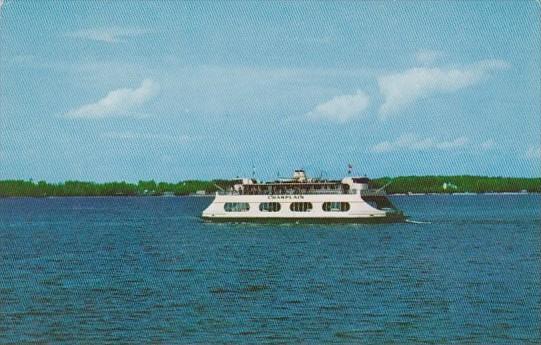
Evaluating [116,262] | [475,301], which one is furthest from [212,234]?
[475,301]

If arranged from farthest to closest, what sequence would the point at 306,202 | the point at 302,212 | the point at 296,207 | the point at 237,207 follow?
1. the point at 237,207
2. the point at 296,207
3. the point at 306,202
4. the point at 302,212

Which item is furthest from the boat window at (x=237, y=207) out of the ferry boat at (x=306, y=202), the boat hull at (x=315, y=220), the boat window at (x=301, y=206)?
the boat window at (x=301, y=206)

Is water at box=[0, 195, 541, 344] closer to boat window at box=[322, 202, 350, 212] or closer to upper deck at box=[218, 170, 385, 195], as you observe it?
upper deck at box=[218, 170, 385, 195]

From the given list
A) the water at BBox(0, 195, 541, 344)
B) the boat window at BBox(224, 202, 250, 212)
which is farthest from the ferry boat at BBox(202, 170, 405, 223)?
the water at BBox(0, 195, 541, 344)

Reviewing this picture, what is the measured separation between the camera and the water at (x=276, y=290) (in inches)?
1147

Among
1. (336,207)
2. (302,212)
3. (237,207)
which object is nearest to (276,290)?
(302,212)

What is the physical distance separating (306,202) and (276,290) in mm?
38989

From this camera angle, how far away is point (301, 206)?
3081 inches

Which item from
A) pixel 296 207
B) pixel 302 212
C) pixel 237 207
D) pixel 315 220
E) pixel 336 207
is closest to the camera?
pixel 315 220

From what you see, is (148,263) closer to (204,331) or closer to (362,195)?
(204,331)

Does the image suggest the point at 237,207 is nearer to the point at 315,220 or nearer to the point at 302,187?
the point at 302,187

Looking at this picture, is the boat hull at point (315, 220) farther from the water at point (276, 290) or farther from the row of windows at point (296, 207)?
the water at point (276, 290)

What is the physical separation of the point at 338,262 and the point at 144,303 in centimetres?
1759

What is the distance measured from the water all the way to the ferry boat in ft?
19.1
